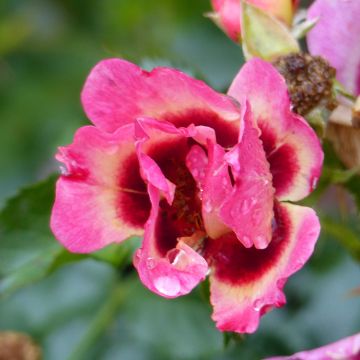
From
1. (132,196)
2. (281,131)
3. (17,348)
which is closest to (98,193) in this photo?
(132,196)

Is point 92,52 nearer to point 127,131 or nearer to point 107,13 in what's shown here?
point 107,13

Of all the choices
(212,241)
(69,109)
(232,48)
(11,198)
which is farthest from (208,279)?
(69,109)

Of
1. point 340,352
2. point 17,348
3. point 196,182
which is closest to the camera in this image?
point 340,352

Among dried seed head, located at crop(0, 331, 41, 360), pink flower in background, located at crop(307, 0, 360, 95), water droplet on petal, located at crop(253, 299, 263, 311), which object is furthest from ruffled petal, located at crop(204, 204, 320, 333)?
dried seed head, located at crop(0, 331, 41, 360)

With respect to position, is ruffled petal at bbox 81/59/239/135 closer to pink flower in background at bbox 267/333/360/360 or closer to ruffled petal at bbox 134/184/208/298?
ruffled petal at bbox 134/184/208/298

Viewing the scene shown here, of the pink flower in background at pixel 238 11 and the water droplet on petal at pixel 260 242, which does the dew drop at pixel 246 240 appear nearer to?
the water droplet on petal at pixel 260 242

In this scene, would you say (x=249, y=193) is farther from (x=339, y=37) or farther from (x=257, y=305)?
(x=339, y=37)
